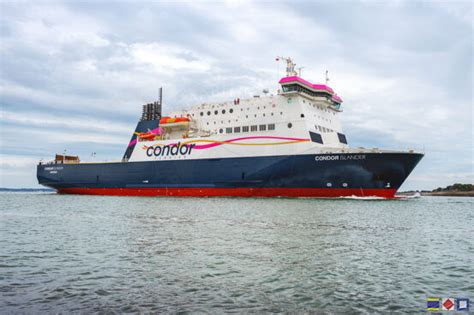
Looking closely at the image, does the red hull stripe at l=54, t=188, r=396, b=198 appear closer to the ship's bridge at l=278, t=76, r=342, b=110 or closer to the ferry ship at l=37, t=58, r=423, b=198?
the ferry ship at l=37, t=58, r=423, b=198

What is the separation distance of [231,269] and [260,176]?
84.1 ft

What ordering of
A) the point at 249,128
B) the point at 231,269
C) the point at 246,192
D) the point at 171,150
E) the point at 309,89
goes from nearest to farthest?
1. the point at 231,269
2. the point at 246,192
3. the point at 249,128
4. the point at 309,89
5. the point at 171,150

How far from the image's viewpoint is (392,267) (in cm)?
823

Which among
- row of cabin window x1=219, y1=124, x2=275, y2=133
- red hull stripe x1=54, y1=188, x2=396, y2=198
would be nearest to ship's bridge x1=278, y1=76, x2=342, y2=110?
row of cabin window x1=219, y1=124, x2=275, y2=133

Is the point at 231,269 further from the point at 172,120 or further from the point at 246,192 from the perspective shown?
the point at 172,120

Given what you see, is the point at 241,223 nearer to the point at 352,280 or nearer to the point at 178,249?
the point at 178,249

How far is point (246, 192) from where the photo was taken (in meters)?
34.2

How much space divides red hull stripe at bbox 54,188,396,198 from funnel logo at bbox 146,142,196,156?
12.2 feet

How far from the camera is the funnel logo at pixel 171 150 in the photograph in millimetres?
37938

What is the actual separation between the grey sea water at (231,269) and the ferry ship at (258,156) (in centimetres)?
1635

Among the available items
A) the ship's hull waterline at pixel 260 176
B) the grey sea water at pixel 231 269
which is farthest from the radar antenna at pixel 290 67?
the grey sea water at pixel 231 269

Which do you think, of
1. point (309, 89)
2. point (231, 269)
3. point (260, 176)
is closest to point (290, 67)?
point (309, 89)

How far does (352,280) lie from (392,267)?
165cm

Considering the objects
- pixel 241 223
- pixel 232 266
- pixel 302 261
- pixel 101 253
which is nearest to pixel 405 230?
pixel 241 223
